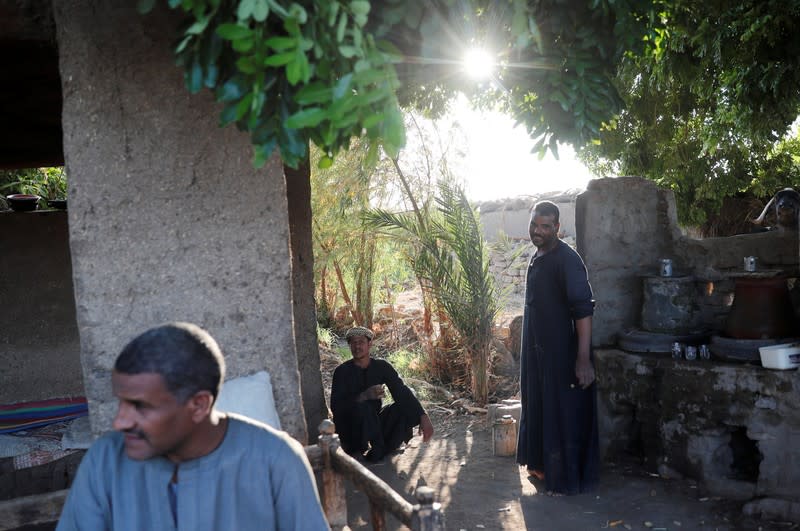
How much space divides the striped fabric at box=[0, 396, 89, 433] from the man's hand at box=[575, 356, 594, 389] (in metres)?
2.95

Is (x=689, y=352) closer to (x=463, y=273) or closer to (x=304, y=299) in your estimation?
(x=304, y=299)

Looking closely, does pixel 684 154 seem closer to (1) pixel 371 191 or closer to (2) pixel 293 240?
(1) pixel 371 191

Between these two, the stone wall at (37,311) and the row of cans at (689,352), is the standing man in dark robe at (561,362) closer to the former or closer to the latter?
the row of cans at (689,352)

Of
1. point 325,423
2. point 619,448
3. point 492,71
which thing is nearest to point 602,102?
point 492,71

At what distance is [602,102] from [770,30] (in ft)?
11.5

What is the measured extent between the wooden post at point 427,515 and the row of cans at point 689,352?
3.18 m

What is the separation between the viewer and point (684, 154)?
1002 centimetres

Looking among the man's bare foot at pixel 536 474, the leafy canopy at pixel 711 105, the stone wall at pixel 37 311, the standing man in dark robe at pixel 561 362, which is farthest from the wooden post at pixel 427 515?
the stone wall at pixel 37 311

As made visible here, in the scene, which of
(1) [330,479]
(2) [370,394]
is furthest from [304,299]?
(1) [330,479]

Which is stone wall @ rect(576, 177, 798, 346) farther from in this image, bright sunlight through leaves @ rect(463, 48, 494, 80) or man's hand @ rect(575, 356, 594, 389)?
bright sunlight through leaves @ rect(463, 48, 494, 80)

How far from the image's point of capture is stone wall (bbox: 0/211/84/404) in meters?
5.19

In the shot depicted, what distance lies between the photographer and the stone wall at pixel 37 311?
204 inches

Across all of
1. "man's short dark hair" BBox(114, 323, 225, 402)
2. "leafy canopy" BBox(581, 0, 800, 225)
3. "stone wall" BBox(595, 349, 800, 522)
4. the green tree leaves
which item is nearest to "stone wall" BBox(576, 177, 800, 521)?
"stone wall" BBox(595, 349, 800, 522)

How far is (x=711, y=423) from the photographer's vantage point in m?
4.62
